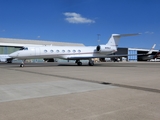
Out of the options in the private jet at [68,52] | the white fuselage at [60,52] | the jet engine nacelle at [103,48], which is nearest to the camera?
the white fuselage at [60,52]

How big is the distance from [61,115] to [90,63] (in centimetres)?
2491

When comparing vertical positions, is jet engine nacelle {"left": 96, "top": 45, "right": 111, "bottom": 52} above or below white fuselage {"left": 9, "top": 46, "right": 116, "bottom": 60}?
above

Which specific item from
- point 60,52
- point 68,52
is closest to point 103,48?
point 68,52

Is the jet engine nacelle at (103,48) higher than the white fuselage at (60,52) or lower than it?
higher

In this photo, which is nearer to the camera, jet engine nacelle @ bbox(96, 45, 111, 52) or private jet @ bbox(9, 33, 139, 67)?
private jet @ bbox(9, 33, 139, 67)

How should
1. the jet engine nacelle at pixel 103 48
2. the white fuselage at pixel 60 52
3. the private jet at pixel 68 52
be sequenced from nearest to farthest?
1. the white fuselage at pixel 60 52
2. the private jet at pixel 68 52
3. the jet engine nacelle at pixel 103 48

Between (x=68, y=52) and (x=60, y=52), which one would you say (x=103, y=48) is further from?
(x=60, y=52)

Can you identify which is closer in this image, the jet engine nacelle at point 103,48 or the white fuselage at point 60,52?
the white fuselage at point 60,52

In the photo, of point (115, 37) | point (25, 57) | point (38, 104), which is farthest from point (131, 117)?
point (115, 37)

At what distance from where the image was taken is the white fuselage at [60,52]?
2458 centimetres

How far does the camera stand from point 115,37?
31328 mm

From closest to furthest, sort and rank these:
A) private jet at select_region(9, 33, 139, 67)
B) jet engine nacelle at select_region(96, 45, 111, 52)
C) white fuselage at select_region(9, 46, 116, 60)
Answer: white fuselage at select_region(9, 46, 116, 60)
private jet at select_region(9, 33, 139, 67)
jet engine nacelle at select_region(96, 45, 111, 52)

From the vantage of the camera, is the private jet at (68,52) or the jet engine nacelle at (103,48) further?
the jet engine nacelle at (103,48)

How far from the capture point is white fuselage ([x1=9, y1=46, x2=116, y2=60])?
24.6 meters
